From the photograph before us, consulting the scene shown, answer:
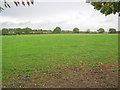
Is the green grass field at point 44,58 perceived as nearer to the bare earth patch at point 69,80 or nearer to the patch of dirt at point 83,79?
the bare earth patch at point 69,80

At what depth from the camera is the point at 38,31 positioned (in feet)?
34.4

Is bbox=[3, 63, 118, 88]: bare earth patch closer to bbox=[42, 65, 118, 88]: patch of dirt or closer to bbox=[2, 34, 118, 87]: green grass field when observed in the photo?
bbox=[42, 65, 118, 88]: patch of dirt

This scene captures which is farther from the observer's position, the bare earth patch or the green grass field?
the green grass field

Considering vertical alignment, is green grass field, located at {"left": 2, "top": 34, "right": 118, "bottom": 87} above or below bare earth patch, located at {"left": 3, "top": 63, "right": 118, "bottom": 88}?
above

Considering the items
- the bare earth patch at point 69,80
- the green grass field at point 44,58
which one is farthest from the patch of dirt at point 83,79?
the green grass field at point 44,58

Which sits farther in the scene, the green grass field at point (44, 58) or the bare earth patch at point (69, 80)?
the green grass field at point (44, 58)

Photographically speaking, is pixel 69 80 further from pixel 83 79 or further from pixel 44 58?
pixel 44 58

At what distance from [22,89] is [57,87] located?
120 centimetres

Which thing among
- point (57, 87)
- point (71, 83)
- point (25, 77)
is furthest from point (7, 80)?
point (71, 83)

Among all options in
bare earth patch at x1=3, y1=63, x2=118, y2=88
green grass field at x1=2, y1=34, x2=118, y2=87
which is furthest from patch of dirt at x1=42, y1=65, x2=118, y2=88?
green grass field at x1=2, y1=34, x2=118, y2=87

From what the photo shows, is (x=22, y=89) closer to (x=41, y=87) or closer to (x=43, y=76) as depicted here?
(x=41, y=87)

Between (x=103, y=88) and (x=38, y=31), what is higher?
(x=38, y=31)

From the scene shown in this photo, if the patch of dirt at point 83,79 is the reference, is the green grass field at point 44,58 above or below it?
above

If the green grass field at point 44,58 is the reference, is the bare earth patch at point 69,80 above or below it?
below
